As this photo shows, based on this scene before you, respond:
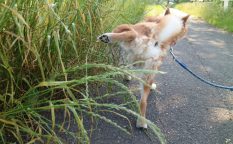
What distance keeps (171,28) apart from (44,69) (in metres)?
1.62

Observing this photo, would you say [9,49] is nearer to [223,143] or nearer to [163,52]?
[163,52]

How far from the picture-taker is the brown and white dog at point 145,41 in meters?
3.88

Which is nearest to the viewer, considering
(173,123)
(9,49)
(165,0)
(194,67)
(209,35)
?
(9,49)

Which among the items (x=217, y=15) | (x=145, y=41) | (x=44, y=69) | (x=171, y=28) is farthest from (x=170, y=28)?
(x=217, y=15)

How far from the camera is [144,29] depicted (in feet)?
13.5

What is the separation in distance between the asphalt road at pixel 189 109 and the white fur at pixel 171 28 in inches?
33.5

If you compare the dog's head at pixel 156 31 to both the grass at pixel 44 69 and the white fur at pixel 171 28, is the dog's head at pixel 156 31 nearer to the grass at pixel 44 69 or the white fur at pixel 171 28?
the white fur at pixel 171 28

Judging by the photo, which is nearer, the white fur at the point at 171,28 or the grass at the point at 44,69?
the grass at the point at 44,69

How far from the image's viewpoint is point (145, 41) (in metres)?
3.98

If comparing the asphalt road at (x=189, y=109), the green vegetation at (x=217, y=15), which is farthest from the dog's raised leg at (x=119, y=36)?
the green vegetation at (x=217, y=15)

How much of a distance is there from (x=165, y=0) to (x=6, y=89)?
733cm

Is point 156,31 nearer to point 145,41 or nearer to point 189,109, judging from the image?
point 145,41

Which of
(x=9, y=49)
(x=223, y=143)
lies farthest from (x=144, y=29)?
(x=9, y=49)

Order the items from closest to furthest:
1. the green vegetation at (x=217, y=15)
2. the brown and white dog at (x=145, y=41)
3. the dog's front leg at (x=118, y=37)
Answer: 1. the dog's front leg at (x=118, y=37)
2. the brown and white dog at (x=145, y=41)
3. the green vegetation at (x=217, y=15)
